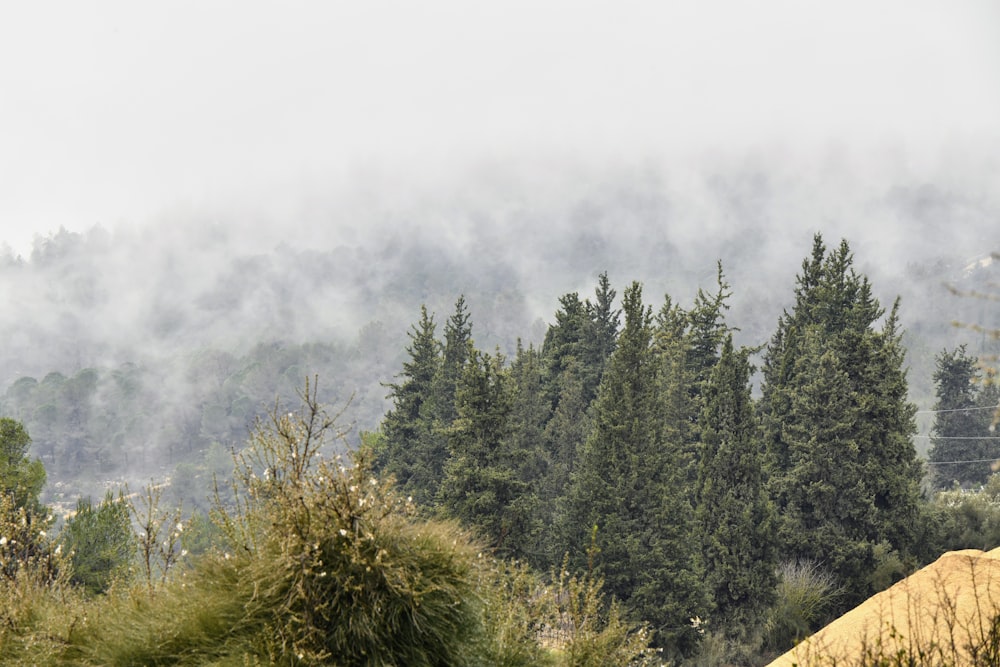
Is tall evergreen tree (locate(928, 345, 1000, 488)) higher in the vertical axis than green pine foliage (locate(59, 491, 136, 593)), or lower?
higher

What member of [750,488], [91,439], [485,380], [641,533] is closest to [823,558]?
[750,488]

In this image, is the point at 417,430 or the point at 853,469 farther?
the point at 417,430

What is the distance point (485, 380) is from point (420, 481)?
9.86 m

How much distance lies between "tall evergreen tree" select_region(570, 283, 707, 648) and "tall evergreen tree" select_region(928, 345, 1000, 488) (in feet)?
100

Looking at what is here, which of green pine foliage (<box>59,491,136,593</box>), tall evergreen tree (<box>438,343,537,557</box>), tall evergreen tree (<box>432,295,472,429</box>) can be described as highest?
tall evergreen tree (<box>432,295,472,429</box>)

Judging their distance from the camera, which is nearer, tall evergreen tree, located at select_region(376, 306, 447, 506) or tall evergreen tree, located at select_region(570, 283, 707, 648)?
tall evergreen tree, located at select_region(570, 283, 707, 648)

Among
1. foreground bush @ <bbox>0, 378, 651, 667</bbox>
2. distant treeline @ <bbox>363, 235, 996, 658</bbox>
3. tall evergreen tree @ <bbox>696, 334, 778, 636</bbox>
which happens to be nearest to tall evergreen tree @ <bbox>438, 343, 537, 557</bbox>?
distant treeline @ <bbox>363, 235, 996, 658</bbox>

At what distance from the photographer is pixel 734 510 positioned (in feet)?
73.4

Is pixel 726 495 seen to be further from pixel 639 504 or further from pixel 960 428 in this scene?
pixel 960 428

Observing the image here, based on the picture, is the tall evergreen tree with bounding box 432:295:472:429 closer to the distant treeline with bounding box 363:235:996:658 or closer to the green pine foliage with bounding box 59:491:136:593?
the distant treeline with bounding box 363:235:996:658

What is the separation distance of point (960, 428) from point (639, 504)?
34.4m

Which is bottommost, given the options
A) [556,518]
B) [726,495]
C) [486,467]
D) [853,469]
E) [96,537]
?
[96,537]

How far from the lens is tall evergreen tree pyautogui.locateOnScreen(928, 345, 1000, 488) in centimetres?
4412

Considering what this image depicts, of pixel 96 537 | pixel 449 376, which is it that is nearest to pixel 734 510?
pixel 449 376
